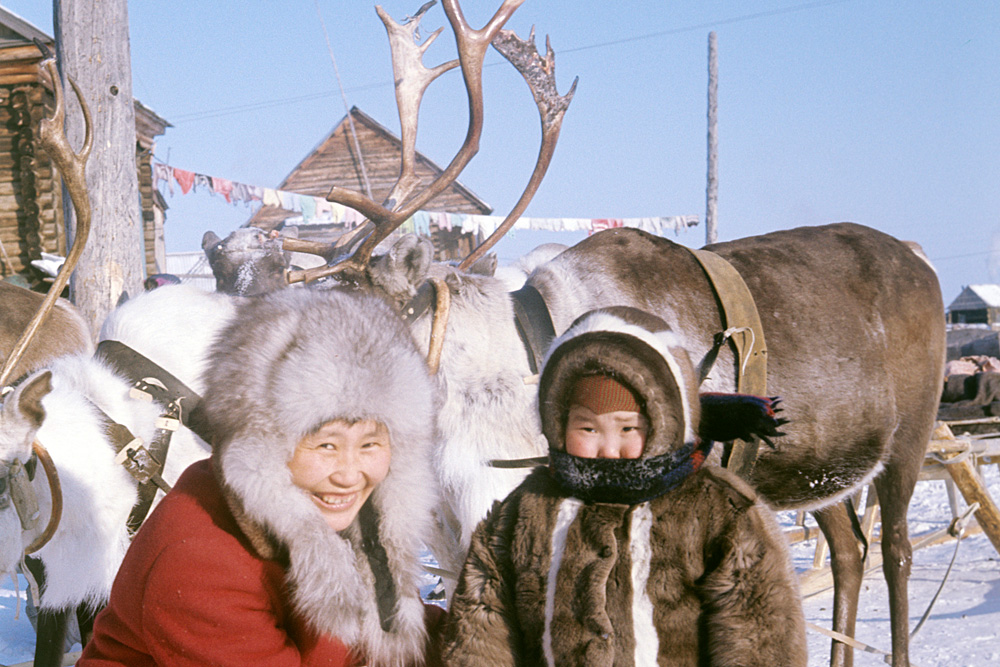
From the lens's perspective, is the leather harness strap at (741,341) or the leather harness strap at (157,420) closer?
the leather harness strap at (157,420)

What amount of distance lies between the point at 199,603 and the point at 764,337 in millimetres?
2195

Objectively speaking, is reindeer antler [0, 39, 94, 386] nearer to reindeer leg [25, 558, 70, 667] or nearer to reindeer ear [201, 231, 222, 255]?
reindeer leg [25, 558, 70, 667]

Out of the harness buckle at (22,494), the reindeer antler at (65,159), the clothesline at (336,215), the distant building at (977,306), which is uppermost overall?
the clothesline at (336,215)

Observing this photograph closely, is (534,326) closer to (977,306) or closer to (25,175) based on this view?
(25,175)

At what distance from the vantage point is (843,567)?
3430 mm

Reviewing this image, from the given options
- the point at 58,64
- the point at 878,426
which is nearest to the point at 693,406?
the point at 878,426

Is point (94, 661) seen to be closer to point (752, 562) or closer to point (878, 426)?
point (752, 562)

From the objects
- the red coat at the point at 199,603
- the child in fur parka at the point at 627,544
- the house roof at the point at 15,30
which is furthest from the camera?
the house roof at the point at 15,30

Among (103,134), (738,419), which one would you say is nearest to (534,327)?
(738,419)

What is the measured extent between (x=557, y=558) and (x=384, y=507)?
39 centimetres

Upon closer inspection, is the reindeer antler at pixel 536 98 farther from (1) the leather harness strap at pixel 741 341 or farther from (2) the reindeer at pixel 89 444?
(2) the reindeer at pixel 89 444

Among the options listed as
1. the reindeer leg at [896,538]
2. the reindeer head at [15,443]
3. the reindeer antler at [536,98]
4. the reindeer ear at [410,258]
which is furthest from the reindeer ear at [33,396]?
the reindeer leg at [896,538]

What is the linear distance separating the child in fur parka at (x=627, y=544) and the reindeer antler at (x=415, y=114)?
1493 mm

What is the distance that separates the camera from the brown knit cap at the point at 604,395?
5.18 ft
